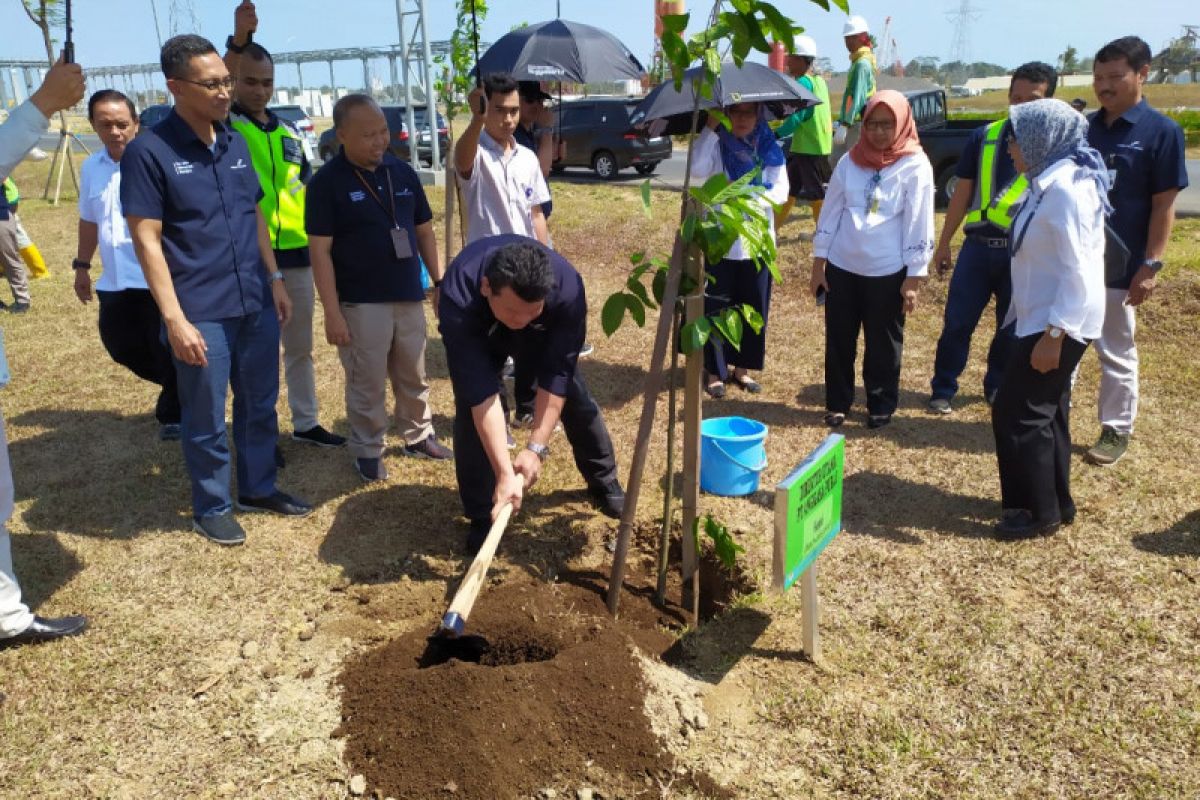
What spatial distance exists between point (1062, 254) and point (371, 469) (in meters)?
3.12

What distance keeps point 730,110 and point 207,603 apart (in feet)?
11.8

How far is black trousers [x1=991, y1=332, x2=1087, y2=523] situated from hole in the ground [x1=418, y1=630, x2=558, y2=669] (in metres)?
2.00

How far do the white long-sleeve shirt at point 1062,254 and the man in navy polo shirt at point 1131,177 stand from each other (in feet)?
3.13

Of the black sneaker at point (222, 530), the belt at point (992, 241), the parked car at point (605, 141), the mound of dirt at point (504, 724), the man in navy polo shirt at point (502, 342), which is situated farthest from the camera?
the parked car at point (605, 141)

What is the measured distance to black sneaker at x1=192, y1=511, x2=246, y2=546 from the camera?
12.2 feet

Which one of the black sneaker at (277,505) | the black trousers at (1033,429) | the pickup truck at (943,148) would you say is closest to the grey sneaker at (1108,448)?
the black trousers at (1033,429)

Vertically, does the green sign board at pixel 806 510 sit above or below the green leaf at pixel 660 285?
below

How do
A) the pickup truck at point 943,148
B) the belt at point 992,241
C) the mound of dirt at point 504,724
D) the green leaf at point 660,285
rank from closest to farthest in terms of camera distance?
1. the mound of dirt at point 504,724
2. the green leaf at point 660,285
3. the belt at point 992,241
4. the pickup truck at point 943,148

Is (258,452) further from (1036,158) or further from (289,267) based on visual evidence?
(1036,158)

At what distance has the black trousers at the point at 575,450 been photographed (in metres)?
3.52

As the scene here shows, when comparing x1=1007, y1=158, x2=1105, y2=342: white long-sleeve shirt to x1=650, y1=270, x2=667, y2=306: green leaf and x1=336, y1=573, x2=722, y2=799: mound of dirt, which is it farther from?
x1=336, y1=573, x2=722, y2=799: mound of dirt

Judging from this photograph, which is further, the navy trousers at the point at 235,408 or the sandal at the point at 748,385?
the sandal at the point at 748,385

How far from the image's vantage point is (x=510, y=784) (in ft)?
7.73

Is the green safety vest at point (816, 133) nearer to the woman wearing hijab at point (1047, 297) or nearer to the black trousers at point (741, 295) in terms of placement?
the black trousers at point (741, 295)
